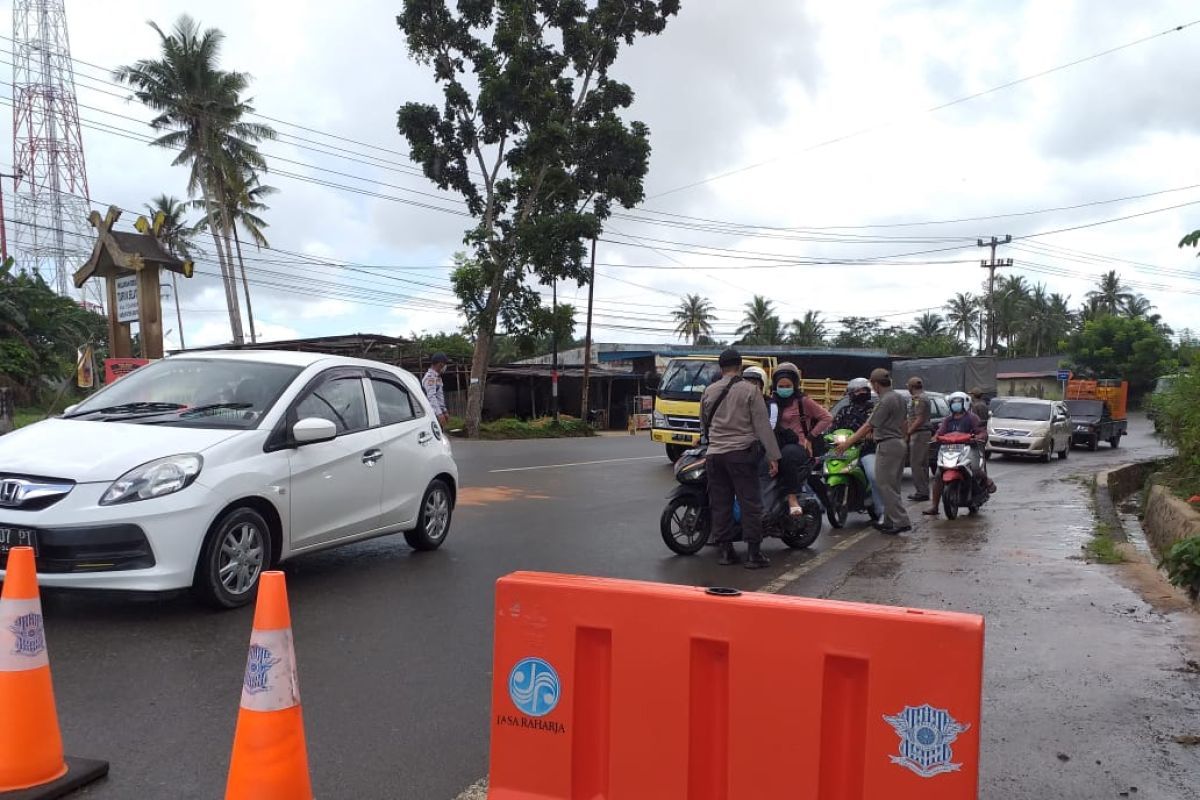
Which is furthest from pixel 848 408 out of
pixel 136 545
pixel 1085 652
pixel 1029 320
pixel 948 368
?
pixel 1029 320

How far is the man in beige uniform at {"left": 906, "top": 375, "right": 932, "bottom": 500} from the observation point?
11.2 metres

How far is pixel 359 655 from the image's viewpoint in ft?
16.4

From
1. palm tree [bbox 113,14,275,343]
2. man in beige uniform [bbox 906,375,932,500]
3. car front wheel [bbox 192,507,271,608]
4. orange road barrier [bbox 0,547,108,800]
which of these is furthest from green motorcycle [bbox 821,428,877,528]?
palm tree [bbox 113,14,275,343]

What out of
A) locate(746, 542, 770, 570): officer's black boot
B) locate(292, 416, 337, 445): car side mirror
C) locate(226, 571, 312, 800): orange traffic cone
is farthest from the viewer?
locate(746, 542, 770, 570): officer's black boot

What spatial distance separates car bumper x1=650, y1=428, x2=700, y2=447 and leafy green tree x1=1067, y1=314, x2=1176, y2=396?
49.3 metres

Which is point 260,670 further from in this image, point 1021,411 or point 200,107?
point 200,107

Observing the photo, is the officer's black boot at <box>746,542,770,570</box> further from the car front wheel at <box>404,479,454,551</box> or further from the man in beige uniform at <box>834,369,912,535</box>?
the car front wheel at <box>404,479,454,551</box>

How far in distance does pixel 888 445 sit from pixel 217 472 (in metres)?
6.88

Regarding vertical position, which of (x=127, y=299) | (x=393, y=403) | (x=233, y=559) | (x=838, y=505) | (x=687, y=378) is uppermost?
(x=127, y=299)

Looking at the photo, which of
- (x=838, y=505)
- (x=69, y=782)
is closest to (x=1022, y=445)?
(x=838, y=505)

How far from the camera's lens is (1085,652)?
541cm

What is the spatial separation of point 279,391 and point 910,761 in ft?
16.5

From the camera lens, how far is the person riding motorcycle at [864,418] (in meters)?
10.3

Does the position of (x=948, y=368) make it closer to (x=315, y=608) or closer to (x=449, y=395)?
(x=449, y=395)
